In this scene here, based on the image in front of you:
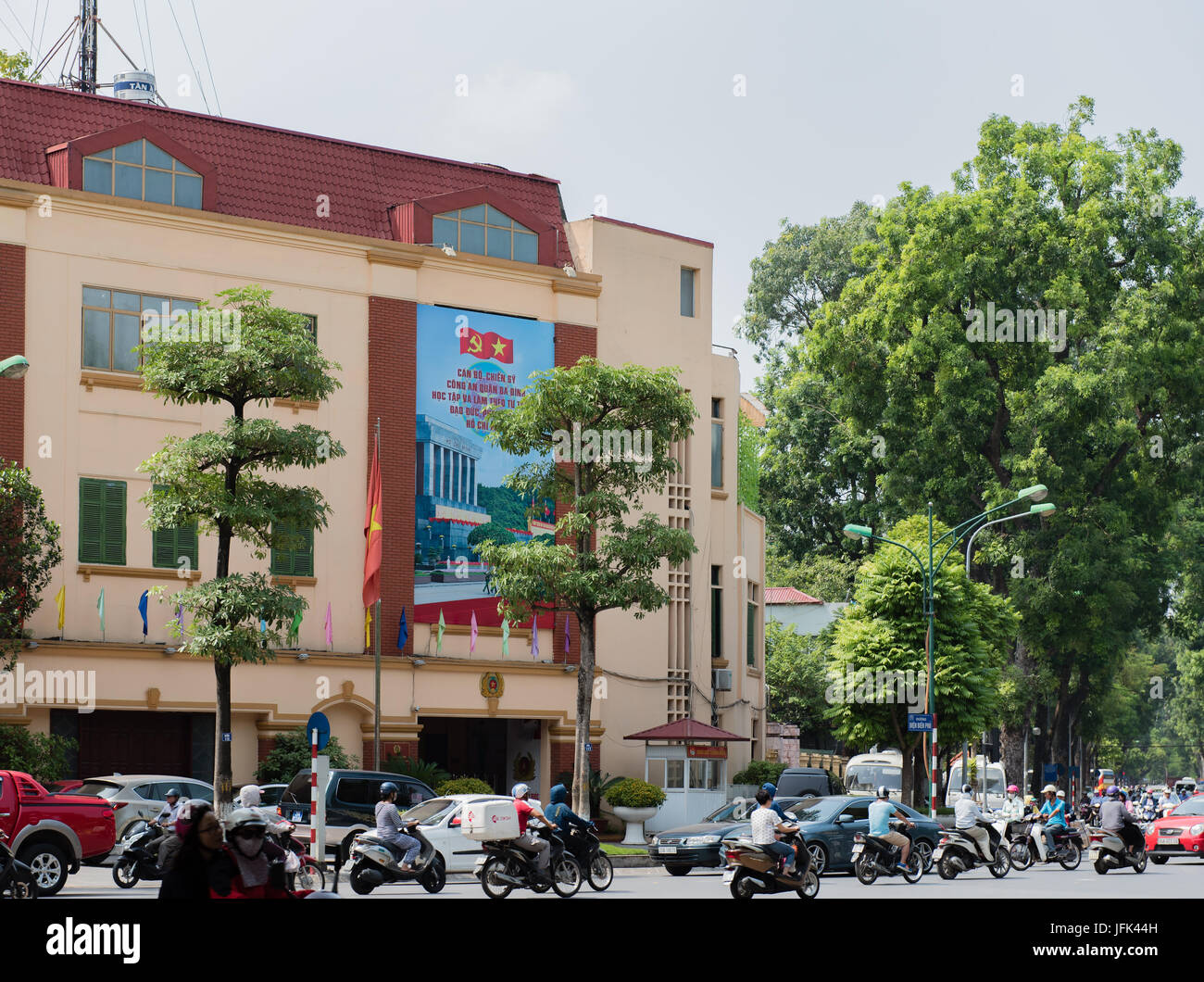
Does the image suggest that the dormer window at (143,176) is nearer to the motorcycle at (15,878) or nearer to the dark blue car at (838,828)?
the dark blue car at (838,828)

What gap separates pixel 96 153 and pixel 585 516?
44.2 ft

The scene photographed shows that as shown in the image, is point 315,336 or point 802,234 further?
point 802,234

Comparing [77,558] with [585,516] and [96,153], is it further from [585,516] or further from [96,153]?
[585,516]

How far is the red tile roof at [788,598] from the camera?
70.8 m

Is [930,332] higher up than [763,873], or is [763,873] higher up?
[930,332]

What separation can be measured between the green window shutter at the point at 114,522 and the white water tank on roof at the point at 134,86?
1368 centimetres

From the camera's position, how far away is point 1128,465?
50.1 metres

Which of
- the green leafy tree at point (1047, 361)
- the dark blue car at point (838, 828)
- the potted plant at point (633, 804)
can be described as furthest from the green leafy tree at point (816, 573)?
the dark blue car at point (838, 828)

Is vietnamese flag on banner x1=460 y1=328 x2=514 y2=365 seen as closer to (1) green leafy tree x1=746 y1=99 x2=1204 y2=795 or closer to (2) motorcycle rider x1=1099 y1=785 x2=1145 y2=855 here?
(1) green leafy tree x1=746 y1=99 x2=1204 y2=795

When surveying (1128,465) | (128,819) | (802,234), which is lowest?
(128,819)

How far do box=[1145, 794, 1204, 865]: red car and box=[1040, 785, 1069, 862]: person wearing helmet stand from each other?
3208 mm

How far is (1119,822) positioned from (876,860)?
5373 millimetres

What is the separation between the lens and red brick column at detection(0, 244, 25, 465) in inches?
1307
